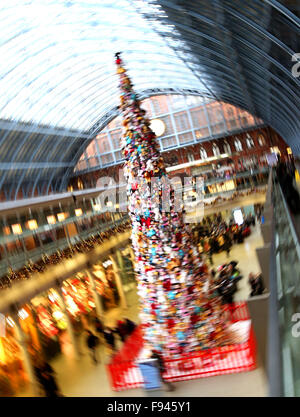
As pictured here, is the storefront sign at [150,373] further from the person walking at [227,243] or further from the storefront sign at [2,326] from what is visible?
the person walking at [227,243]

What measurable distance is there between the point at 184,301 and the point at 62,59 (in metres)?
40.9

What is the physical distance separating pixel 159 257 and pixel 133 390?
12.6 feet

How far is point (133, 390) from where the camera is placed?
36.3 feet

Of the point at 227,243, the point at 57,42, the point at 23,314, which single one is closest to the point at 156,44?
the point at 57,42

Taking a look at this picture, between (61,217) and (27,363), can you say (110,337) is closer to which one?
(27,363)

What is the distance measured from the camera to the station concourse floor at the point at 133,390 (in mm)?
9508

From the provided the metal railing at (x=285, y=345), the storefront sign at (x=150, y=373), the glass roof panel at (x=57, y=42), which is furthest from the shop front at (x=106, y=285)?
the metal railing at (x=285, y=345)

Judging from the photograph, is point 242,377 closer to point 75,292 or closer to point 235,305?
point 235,305

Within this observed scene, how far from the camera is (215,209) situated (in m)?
45.8

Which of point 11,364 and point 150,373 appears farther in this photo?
point 11,364

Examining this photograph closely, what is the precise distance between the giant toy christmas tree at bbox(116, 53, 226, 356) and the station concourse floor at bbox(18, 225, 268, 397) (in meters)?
0.85

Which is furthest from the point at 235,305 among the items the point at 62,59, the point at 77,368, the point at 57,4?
the point at 62,59

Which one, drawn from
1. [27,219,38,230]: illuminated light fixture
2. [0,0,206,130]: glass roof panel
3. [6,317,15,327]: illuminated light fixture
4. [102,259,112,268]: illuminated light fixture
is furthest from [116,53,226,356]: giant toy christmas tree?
[0,0,206,130]: glass roof panel

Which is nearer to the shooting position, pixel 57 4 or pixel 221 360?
pixel 221 360
